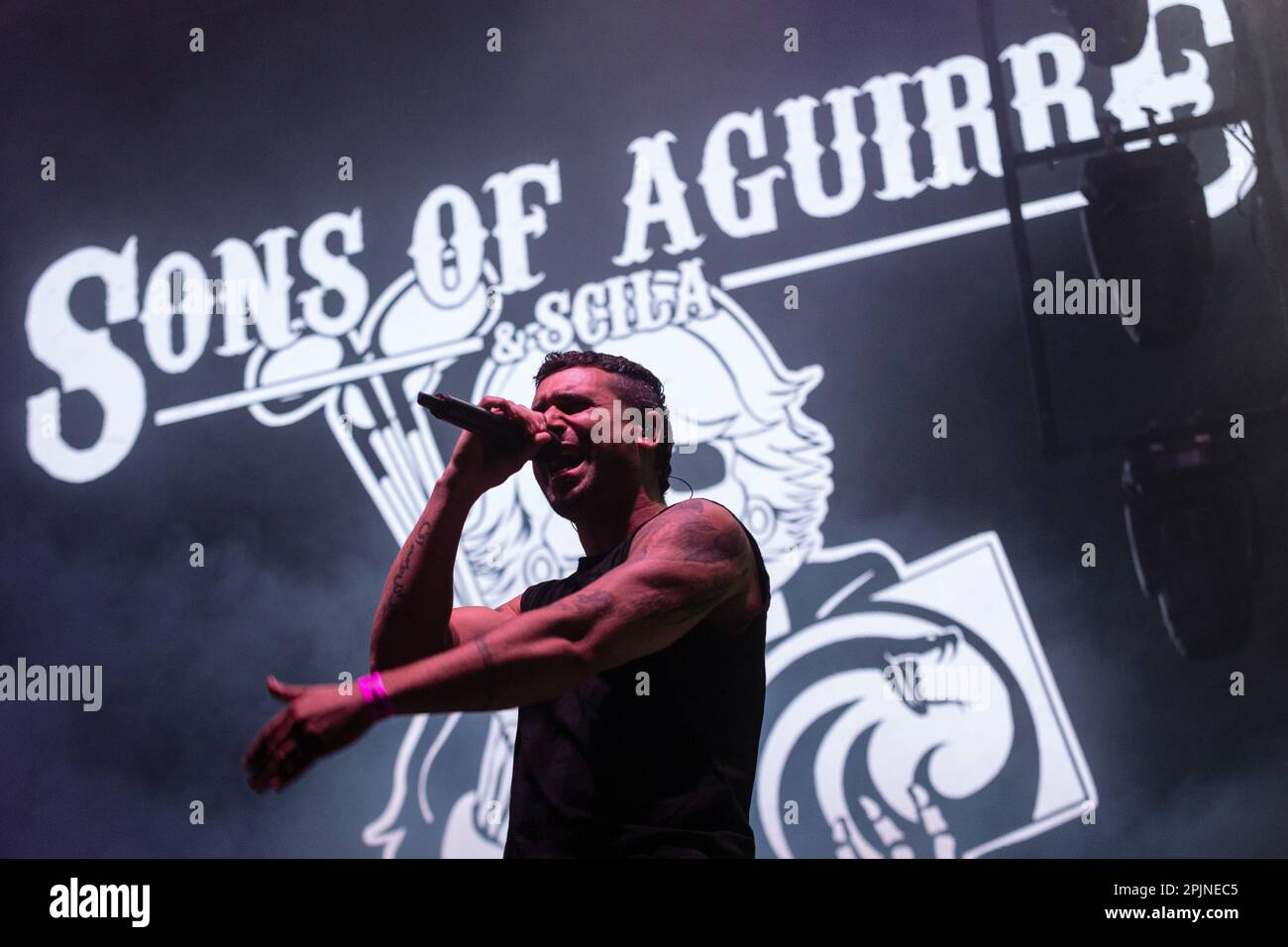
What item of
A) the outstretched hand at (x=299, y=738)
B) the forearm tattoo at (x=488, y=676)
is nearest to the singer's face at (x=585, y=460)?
the forearm tattoo at (x=488, y=676)

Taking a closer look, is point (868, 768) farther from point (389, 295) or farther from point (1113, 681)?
point (389, 295)

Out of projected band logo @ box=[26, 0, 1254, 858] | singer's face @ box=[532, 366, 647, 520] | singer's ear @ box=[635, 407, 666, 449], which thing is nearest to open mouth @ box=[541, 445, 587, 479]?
singer's face @ box=[532, 366, 647, 520]

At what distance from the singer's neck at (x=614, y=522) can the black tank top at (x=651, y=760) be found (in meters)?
0.27

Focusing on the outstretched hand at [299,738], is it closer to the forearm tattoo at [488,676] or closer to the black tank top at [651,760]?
the forearm tattoo at [488,676]

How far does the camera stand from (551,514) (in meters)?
2.94

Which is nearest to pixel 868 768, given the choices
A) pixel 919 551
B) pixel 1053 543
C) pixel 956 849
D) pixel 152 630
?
pixel 956 849

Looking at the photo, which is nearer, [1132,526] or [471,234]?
[1132,526]

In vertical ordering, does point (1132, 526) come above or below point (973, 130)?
below

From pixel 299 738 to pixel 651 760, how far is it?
1.82ft

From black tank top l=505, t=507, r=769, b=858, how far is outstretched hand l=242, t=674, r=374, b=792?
458 mm

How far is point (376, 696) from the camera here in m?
1.22

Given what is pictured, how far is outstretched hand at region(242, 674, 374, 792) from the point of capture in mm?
1167
